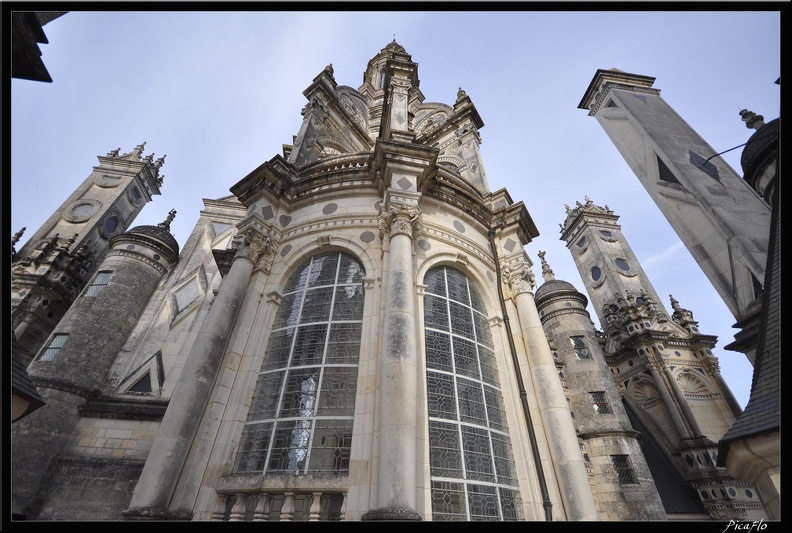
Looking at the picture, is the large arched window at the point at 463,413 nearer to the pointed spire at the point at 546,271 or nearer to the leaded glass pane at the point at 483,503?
the leaded glass pane at the point at 483,503

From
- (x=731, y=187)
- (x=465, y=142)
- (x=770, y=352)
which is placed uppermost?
(x=465, y=142)

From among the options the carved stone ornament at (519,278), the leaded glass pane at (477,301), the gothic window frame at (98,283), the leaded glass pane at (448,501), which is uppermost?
the gothic window frame at (98,283)

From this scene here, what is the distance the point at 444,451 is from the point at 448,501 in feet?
2.68

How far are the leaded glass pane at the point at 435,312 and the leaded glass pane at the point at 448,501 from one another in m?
3.31

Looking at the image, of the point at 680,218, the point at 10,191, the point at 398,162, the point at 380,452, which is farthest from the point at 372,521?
the point at 680,218

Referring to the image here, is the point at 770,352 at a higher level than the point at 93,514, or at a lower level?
higher

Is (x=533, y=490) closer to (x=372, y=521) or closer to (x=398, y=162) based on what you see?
(x=372, y=521)

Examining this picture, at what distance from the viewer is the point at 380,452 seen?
596 cm

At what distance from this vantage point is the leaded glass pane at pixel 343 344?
7.95m

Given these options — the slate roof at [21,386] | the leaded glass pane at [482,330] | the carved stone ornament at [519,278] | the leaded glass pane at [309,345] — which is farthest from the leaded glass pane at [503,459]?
the slate roof at [21,386]

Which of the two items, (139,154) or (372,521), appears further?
(139,154)

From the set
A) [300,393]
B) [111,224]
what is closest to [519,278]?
[300,393]

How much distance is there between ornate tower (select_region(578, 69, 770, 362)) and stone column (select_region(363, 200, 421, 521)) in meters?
8.93

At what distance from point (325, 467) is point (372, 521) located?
1793 millimetres
